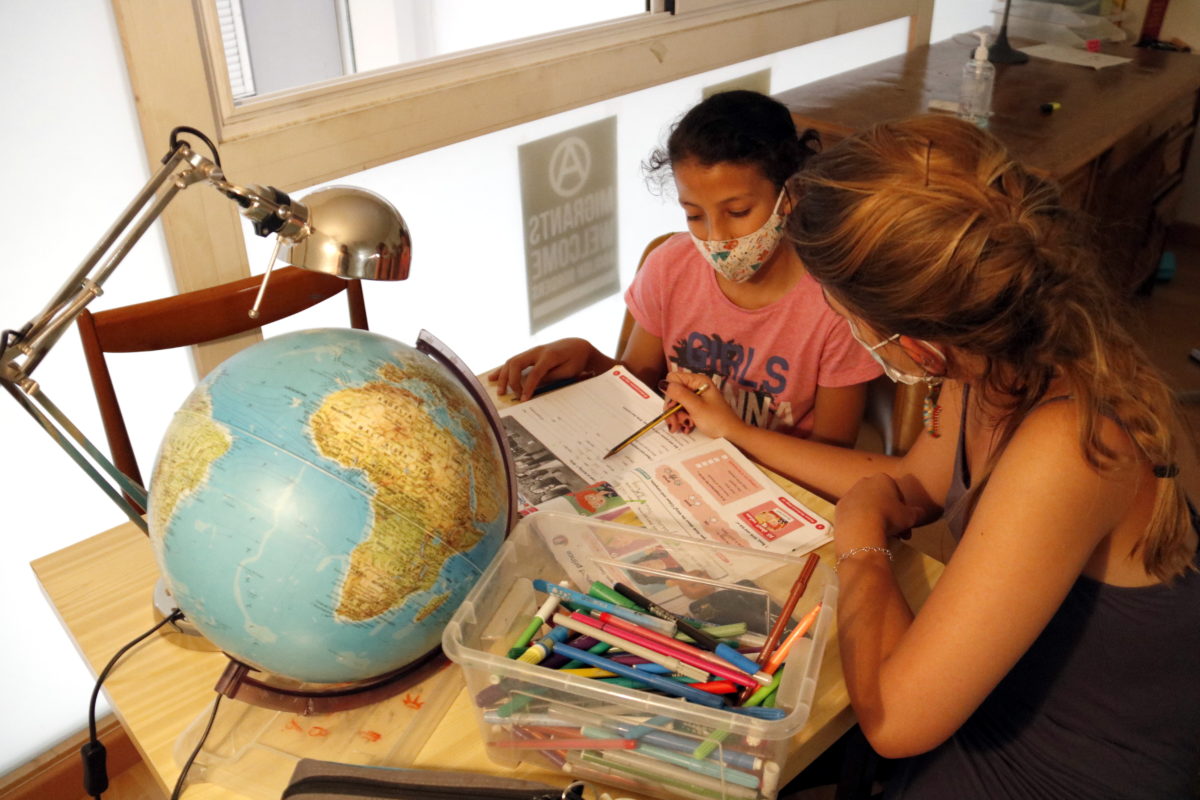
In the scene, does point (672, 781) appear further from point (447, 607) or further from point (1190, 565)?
point (1190, 565)

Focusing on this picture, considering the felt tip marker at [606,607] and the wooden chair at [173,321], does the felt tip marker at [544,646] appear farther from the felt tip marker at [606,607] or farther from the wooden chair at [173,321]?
the wooden chair at [173,321]

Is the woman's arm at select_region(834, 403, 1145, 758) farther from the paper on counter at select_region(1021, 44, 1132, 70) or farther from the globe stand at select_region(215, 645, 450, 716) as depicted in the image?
the paper on counter at select_region(1021, 44, 1132, 70)

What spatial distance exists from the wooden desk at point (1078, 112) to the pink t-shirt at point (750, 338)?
0.75m

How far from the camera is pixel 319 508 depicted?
730mm

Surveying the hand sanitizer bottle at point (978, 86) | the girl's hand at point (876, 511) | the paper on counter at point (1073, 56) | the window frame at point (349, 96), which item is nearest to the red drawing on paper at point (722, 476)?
the girl's hand at point (876, 511)

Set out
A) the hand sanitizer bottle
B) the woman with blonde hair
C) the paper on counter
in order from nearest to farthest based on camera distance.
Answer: the woman with blonde hair → the hand sanitizer bottle → the paper on counter

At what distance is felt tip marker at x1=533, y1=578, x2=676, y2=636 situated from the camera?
2.69ft

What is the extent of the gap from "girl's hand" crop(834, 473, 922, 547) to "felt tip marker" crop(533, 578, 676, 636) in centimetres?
27

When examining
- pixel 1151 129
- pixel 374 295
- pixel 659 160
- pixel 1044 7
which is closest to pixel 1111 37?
pixel 1044 7

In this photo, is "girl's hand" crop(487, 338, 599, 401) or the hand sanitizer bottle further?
the hand sanitizer bottle

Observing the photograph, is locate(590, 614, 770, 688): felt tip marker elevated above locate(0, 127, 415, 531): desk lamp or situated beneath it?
situated beneath

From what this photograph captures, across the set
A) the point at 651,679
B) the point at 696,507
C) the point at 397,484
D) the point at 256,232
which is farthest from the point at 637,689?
the point at 256,232

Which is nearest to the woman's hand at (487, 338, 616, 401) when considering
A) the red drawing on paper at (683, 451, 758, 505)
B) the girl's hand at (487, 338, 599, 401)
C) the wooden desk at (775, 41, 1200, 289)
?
the girl's hand at (487, 338, 599, 401)

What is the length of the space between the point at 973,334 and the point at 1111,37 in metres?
2.86
